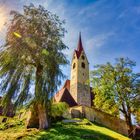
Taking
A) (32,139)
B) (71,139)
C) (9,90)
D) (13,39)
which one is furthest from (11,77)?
(71,139)

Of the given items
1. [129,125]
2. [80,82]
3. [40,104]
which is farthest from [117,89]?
[80,82]

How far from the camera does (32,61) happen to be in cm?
1848

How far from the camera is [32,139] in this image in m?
14.0

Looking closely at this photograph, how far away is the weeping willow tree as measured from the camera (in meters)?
16.8

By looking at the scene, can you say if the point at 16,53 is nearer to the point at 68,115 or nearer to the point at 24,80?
the point at 24,80

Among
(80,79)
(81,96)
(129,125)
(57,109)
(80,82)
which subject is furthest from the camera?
(80,79)

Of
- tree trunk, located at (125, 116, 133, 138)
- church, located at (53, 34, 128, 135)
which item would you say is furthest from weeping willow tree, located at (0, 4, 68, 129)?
tree trunk, located at (125, 116, 133, 138)

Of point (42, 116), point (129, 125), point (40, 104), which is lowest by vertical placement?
point (42, 116)

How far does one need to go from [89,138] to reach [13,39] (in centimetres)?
1004

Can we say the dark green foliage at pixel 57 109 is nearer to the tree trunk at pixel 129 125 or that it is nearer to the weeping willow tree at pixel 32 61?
the weeping willow tree at pixel 32 61

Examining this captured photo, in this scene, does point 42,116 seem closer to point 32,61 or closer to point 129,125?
point 32,61

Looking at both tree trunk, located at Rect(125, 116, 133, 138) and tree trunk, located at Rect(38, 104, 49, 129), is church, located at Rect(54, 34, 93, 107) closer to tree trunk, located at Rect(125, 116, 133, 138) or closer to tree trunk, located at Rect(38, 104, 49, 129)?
tree trunk, located at Rect(125, 116, 133, 138)

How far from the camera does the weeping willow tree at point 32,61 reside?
16.8m

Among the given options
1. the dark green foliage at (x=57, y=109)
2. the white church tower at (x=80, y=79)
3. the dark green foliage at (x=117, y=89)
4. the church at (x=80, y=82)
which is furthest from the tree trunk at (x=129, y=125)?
the white church tower at (x=80, y=79)
